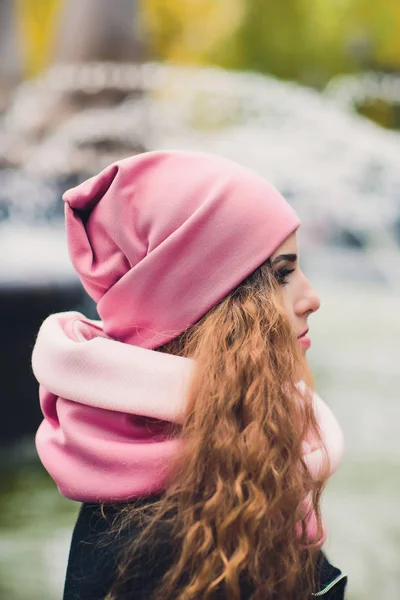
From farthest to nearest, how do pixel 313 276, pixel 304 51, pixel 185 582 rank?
pixel 304 51 → pixel 313 276 → pixel 185 582

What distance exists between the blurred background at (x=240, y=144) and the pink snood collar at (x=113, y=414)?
2.51m

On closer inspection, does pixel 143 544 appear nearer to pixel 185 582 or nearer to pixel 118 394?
pixel 185 582

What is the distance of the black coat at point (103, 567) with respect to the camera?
4.04ft

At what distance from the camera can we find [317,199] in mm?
7238

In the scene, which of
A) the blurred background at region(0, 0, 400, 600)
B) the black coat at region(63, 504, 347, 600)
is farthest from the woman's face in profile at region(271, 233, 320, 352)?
the blurred background at region(0, 0, 400, 600)

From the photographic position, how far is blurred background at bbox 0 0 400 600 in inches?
156

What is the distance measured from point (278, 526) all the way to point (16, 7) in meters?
6.94

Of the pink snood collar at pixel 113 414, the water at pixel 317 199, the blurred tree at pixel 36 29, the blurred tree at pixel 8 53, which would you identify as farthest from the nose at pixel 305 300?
the blurred tree at pixel 36 29

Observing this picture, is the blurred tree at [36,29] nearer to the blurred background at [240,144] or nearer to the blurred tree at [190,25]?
the blurred background at [240,144]

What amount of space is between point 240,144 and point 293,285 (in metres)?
6.81

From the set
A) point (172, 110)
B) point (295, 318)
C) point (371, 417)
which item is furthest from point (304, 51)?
point (295, 318)

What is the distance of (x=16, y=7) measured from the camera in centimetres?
713

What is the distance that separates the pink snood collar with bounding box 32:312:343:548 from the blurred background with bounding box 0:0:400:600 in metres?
2.51

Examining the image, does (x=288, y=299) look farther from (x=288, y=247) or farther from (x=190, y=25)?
(x=190, y=25)
